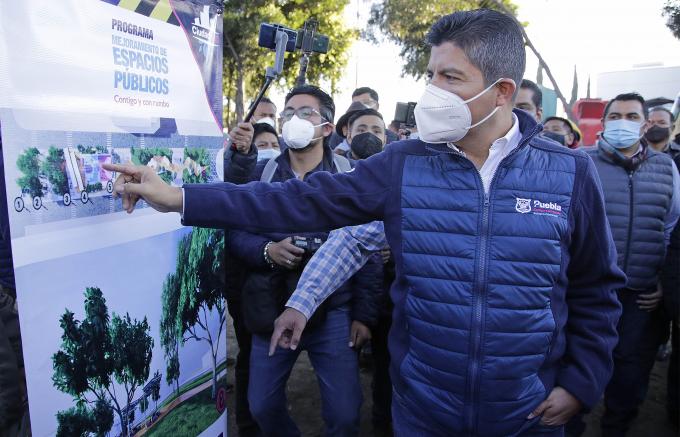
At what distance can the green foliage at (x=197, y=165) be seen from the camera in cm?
210

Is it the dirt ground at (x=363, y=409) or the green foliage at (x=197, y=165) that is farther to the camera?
the dirt ground at (x=363, y=409)

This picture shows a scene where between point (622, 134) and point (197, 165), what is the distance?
2.71 metres

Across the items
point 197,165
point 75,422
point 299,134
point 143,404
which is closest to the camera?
point 75,422

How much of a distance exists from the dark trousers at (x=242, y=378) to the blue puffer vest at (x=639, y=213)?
7.82 feet

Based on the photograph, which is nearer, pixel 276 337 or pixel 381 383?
pixel 276 337

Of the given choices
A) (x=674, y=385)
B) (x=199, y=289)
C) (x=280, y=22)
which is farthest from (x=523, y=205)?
(x=280, y=22)

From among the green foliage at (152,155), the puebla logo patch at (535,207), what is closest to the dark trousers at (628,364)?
the puebla logo patch at (535,207)

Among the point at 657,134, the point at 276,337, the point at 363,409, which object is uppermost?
the point at 657,134

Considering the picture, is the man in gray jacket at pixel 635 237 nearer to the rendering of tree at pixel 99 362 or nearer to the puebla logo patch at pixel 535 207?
the puebla logo patch at pixel 535 207

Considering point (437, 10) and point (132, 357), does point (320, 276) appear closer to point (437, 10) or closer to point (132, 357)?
point (132, 357)

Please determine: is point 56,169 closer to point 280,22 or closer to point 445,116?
point 445,116

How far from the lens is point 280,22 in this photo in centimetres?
1814

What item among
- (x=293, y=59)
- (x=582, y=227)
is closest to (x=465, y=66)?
(x=582, y=227)

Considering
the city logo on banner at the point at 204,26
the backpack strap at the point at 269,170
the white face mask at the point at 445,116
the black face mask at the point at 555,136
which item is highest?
the city logo on banner at the point at 204,26
